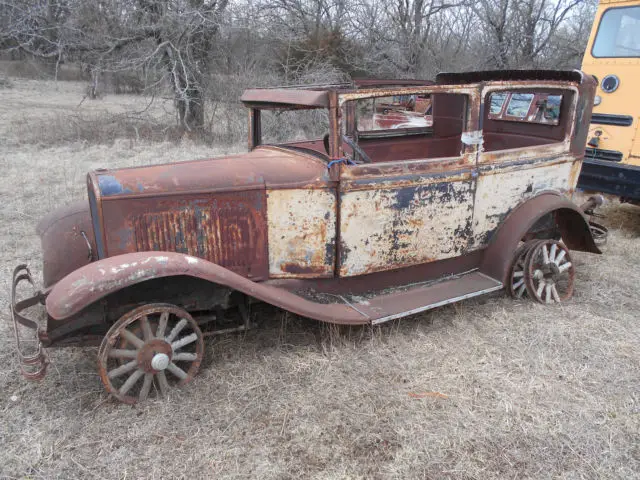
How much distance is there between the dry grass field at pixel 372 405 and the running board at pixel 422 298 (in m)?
0.26

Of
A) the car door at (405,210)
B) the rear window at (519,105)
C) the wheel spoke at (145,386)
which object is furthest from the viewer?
the rear window at (519,105)

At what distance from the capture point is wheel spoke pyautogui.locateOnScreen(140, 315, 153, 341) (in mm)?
2723

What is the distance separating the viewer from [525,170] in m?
3.86

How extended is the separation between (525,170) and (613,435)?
2.02 metres

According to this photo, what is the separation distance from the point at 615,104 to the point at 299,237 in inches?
178

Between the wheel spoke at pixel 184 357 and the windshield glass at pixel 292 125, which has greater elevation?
the windshield glass at pixel 292 125

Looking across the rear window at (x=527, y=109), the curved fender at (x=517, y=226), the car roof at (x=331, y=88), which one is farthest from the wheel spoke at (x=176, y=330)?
the rear window at (x=527, y=109)

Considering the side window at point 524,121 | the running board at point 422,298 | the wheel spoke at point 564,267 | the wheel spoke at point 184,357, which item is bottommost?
the wheel spoke at point 184,357

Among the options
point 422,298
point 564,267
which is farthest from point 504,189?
point 422,298

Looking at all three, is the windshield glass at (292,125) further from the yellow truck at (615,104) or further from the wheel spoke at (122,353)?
the wheel spoke at (122,353)

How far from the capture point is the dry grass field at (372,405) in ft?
7.95

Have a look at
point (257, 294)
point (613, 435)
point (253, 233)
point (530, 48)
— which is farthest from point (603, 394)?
point (530, 48)

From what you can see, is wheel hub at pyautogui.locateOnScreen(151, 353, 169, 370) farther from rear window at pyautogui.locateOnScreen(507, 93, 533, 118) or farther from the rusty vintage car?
rear window at pyautogui.locateOnScreen(507, 93, 533, 118)

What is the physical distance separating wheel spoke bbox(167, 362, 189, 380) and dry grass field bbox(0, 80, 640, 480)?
9 cm
